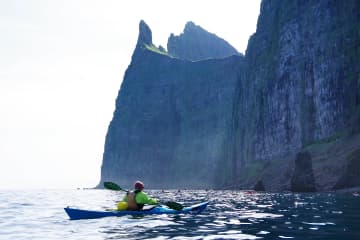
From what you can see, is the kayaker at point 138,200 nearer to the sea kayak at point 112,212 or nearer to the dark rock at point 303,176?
the sea kayak at point 112,212

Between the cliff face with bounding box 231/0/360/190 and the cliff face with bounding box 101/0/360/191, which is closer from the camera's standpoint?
the cliff face with bounding box 101/0/360/191

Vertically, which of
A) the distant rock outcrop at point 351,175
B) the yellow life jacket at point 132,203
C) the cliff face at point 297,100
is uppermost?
the cliff face at point 297,100

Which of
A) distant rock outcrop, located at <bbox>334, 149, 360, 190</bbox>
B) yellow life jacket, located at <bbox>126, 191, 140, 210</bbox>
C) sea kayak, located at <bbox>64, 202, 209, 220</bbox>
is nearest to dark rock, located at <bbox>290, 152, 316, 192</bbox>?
distant rock outcrop, located at <bbox>334, 149, 360, 190</bbox>

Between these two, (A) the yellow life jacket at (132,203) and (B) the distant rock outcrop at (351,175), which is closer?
(A) the yellow life jacket at (132,203)

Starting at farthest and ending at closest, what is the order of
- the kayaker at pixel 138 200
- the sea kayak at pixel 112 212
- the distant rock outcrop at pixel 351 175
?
the distant rock outcrop at pixel 351 175
the kayaker at pixel 138 200
the sea kayak at pixel 112 212

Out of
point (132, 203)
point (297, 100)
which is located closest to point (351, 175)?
point (132, 203)

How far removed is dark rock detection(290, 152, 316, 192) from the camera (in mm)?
63625

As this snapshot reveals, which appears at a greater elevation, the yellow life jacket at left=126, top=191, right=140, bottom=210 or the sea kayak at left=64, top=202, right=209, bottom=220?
the yellow life jacket at left=126, top=191, right=140, bottom=210

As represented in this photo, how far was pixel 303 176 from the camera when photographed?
65000 mm

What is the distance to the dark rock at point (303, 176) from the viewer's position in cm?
6362

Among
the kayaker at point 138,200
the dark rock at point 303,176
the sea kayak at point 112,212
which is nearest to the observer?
the sea kayak at point 112,212

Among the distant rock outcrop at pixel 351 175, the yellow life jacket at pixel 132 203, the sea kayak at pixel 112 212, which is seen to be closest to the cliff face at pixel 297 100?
the distant rock outcrop at pixel 351 175

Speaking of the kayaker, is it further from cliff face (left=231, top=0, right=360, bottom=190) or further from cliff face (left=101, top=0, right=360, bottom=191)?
cliff face (left=231, top=0, right=360, bottom=190)

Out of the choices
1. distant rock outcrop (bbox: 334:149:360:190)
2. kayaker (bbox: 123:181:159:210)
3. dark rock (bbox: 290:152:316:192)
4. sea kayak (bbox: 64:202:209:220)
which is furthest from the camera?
dark rock (bbox: 290:152:316:192)
